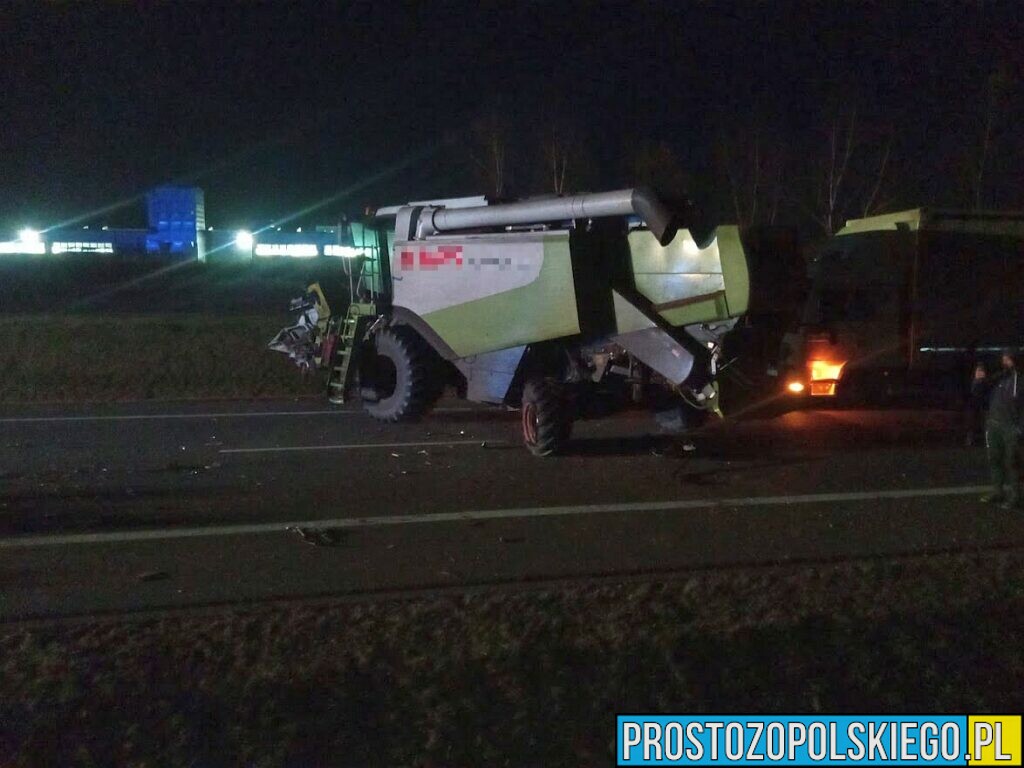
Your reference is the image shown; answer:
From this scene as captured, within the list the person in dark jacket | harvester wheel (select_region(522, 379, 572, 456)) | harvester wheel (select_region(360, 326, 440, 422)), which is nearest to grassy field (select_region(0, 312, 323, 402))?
harvester wheel (select_region(360, 326, 440, 422))

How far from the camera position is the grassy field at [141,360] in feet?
55.3

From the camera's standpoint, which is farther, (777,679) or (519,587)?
(519,587)

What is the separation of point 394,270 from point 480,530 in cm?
579

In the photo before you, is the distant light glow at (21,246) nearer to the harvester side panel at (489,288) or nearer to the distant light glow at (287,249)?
the distant light glow at (287,249)

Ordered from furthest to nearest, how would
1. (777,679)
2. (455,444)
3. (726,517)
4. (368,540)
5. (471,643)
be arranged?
(455,444) → (726,517) → (368,540) → (471,643) → (777,679)

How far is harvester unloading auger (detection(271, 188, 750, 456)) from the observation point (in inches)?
403

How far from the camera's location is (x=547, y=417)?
11039 mm

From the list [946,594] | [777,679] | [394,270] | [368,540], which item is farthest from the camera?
[394,270]

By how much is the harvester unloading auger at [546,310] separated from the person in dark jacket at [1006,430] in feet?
7.56

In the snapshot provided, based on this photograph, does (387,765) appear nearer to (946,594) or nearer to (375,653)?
(375,653)

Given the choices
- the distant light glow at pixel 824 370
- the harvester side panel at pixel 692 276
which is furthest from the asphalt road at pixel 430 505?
the harvester side panel at pixel 692 276

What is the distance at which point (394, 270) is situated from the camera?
43.5ft

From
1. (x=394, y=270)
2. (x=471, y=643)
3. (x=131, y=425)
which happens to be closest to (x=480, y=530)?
(x=471, y=643)

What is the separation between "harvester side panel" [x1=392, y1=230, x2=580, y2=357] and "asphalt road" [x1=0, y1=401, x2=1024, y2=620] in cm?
129
